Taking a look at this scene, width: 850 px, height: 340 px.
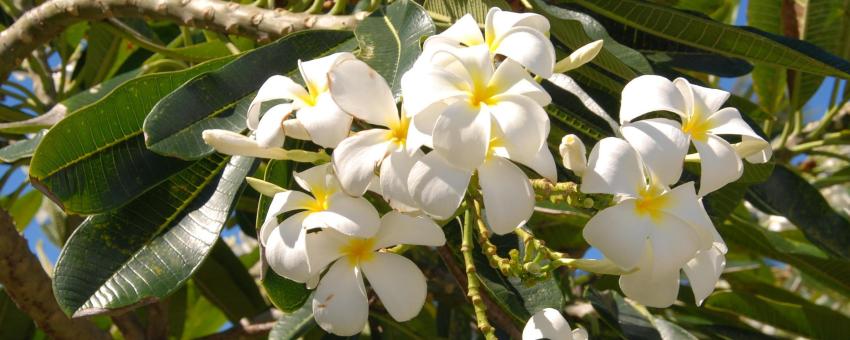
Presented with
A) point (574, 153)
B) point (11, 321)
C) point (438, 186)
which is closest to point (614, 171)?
point (574, 153)

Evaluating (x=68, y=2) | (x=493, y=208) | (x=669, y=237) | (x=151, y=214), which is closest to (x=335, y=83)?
(x=493, y=208)

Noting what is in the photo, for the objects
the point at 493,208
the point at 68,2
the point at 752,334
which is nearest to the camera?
the point at 493,208

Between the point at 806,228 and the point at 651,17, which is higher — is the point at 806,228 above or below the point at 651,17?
below

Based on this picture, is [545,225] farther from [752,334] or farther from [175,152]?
[175,152]

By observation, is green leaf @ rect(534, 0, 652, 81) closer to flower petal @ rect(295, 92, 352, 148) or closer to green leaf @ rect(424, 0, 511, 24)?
green leaf @ rect(424, 0, 511, 24)

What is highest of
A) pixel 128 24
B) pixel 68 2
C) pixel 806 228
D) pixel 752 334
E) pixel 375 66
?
pixel 375 66

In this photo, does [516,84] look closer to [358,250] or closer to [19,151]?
[358,250]
